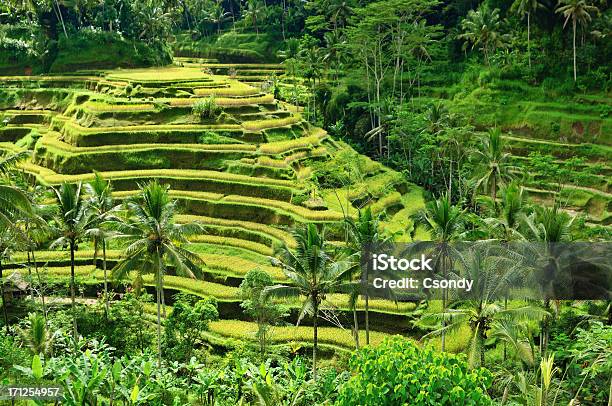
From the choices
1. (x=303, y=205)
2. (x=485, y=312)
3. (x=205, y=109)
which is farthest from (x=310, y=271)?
(x=205, y=109)

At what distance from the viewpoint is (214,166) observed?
44531 mm

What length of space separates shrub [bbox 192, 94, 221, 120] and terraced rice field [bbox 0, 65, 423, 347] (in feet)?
1.63

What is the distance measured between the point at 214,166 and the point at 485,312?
27426 mm

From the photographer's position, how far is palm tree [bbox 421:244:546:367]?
2133cm

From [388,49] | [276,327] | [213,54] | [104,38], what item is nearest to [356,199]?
[276,327]

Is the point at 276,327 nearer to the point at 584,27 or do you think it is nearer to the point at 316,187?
the point at 316,187

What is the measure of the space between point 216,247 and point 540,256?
1957 centimetres

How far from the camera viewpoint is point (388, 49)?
6000 cm

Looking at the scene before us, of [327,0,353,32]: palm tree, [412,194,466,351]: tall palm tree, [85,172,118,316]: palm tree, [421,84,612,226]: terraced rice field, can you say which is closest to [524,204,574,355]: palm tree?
[412,194,466,351]: tall palm tree

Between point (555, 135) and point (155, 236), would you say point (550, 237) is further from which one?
point (555, 135)

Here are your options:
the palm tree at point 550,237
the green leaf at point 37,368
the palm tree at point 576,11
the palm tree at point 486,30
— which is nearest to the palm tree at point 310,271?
the palm tree at point 550,237

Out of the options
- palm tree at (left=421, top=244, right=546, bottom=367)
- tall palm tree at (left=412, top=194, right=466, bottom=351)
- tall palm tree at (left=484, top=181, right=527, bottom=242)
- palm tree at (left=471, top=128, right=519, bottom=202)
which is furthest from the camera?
palm tree at (left=471, top=128, right=519, bottom=202)

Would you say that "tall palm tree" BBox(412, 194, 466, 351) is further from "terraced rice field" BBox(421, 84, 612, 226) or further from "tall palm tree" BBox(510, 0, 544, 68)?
"tall palm tree" BBox(510, 0, 544, 68)

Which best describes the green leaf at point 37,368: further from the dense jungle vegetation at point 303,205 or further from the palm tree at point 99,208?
the palm tree at point 99,208
